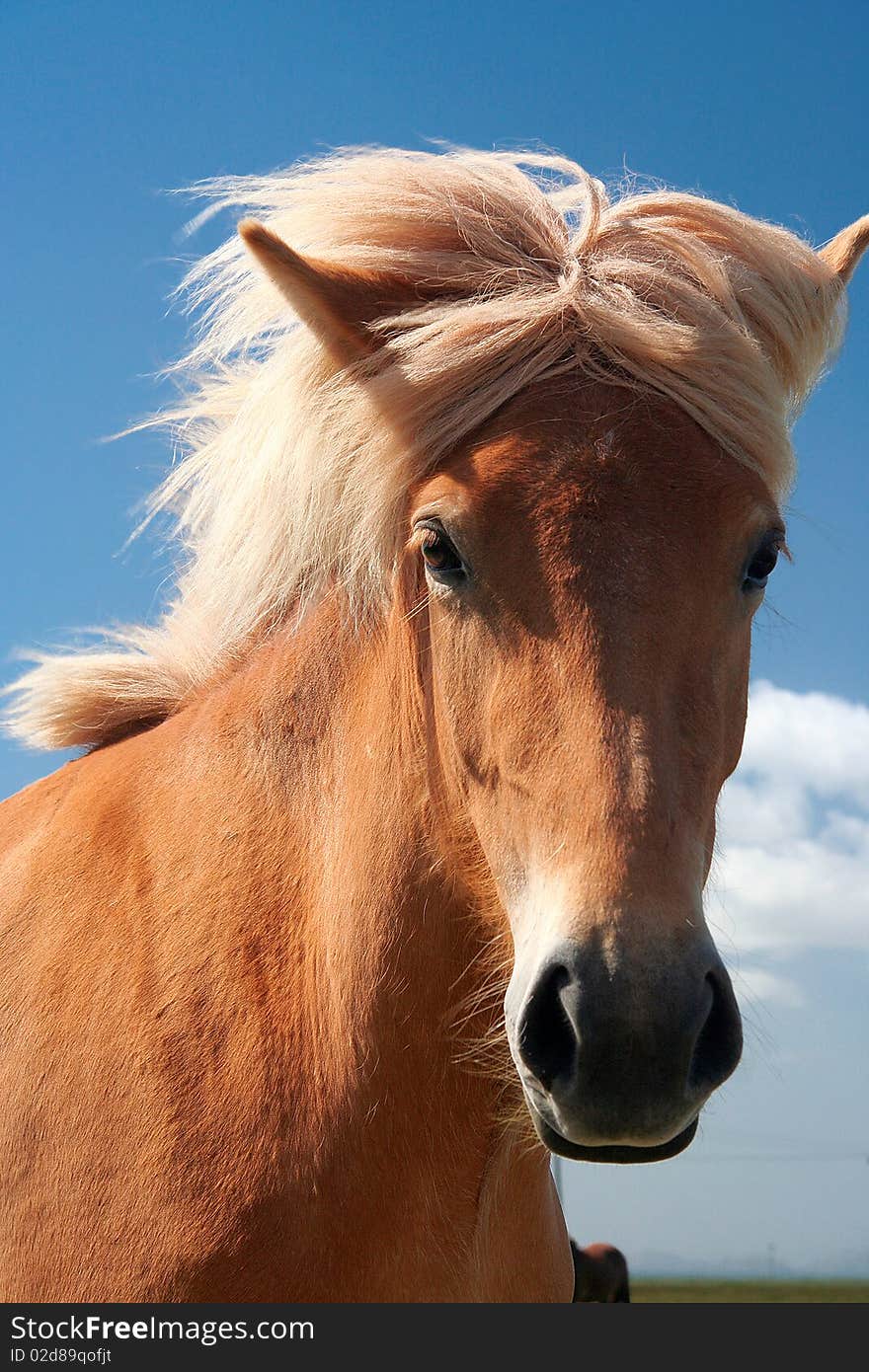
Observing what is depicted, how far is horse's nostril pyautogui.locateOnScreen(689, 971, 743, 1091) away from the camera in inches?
90.9

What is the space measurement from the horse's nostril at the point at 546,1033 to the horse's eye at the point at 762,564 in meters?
1.20

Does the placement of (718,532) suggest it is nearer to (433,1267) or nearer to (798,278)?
(798,278)

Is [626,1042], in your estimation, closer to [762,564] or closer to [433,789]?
[433,789]

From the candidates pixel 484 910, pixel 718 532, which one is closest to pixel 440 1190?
pixel 484 910

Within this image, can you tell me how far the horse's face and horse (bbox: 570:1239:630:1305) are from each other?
786 cm

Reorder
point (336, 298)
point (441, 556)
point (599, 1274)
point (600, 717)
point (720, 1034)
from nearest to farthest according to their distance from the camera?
point (720, 1034), point (600, 717), point (441, 556), point (336, 298), point (599, 1274)

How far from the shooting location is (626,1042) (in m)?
2.21

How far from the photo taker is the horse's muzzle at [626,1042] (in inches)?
87.0

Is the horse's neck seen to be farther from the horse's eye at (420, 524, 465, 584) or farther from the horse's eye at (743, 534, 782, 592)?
the horse's eye at (743, 534, 782, 592)

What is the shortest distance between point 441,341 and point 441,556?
1.96 ft

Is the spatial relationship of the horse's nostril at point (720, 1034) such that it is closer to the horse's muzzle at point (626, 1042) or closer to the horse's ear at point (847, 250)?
the horse's muzzle at point (626, 1042)

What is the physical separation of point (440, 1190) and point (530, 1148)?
0.32m

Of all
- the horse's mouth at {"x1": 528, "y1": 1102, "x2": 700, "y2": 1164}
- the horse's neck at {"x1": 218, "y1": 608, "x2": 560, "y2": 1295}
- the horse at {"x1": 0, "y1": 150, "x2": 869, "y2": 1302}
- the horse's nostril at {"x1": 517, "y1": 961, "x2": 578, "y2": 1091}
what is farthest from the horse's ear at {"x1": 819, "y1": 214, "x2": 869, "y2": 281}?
the horse's mouth at {"x1": 528, "y1": 1102, "x2": 700, "y2": 1164}

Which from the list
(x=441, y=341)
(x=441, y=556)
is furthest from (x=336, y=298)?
(x=441, y=556)
